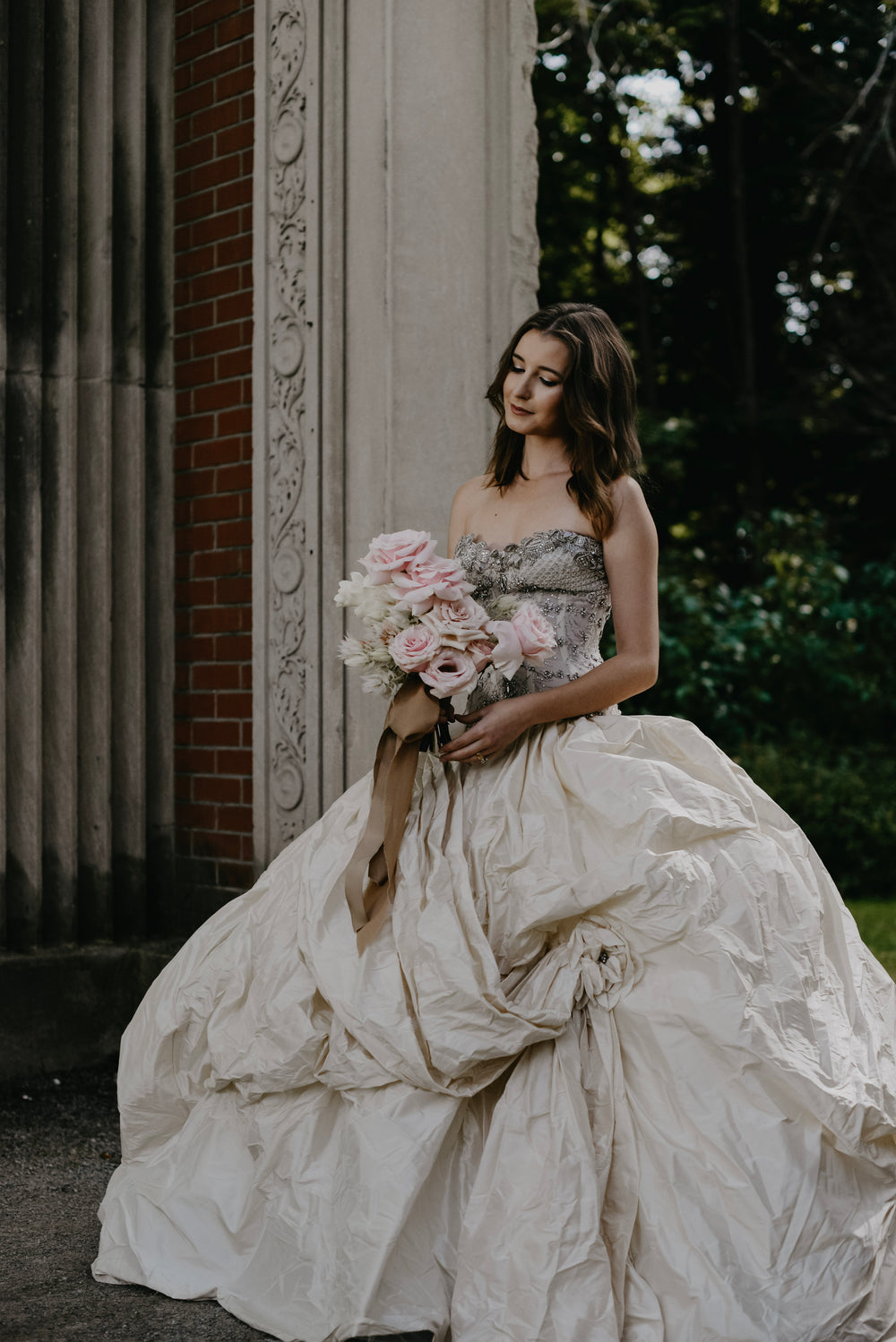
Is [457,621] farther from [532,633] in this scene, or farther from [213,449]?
[213,449]

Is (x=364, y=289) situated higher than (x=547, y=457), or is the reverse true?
(x=364, y=289)

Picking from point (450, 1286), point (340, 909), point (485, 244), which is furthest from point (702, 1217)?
point (485, 244)

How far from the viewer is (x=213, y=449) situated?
448 centimetres

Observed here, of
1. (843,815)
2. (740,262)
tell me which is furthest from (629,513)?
(740,262)

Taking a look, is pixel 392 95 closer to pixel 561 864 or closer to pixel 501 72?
pixel 501 72

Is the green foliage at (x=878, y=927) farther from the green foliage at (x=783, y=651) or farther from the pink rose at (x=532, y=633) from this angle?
the pink rose at (x=532, y=633)

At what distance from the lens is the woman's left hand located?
2.77 m

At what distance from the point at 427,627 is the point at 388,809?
401 mm

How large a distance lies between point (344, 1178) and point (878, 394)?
12.7m

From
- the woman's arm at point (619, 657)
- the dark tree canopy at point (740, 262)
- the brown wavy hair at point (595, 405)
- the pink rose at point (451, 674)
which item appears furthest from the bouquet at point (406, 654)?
the dark tree canopy at point (740, 262)

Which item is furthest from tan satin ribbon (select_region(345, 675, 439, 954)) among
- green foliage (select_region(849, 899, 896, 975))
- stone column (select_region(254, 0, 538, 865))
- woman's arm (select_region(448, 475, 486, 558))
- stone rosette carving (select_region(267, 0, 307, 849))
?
green foliage (select_region(849, 899, 896, 975))

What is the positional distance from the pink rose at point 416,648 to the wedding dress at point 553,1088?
0.36 metres

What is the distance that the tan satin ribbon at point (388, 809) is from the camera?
105 inches

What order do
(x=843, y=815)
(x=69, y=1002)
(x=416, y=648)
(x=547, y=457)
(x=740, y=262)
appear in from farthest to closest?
(x=740, y=262) < (x=843, y=815) < (x=69, y=1002) < (x=547, y=457) < (x=416, y=648)
